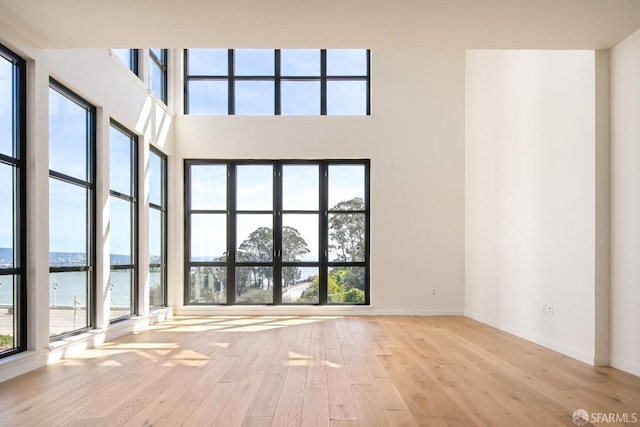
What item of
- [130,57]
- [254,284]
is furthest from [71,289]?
[254,284]

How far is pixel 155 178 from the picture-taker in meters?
7.60

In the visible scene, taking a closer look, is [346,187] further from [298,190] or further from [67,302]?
[67,302]

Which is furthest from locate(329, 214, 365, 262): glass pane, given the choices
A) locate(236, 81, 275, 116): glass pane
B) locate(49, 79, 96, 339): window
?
locate(49, 79, 96, 339): window

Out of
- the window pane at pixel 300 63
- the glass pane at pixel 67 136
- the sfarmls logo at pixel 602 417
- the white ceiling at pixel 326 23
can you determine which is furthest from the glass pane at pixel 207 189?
the sfarmls logo at pixel 602 417

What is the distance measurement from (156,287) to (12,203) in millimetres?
3643

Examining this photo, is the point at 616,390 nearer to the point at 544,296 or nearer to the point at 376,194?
the point at 544,296

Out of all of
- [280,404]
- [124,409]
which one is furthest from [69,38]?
[280,404]

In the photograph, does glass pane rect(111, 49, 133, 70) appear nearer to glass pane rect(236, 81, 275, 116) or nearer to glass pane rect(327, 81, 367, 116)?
glass pane rect(236, 81, 275, 116)

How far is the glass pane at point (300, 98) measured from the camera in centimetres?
841

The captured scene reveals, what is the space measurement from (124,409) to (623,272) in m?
4.13

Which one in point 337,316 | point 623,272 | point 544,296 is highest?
point 623,272

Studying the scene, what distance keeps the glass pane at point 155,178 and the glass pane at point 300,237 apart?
2.04 meters

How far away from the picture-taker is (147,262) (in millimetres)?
6844

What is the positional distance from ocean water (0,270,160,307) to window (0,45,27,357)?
1 cm
